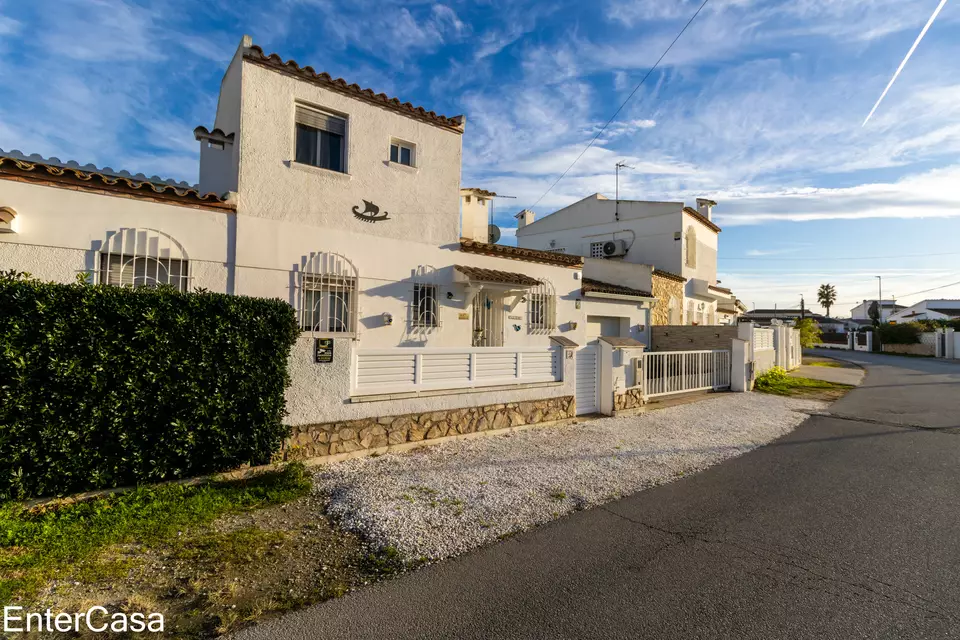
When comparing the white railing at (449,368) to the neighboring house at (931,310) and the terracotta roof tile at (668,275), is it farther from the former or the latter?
the neighboring house at (931,310)

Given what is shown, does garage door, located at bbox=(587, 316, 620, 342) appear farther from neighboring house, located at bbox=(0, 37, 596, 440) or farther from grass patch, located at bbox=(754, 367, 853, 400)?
grass patch, located at bbox=(754, 367, 853, 400)

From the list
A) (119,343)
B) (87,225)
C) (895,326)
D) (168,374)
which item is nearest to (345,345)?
(168,374)

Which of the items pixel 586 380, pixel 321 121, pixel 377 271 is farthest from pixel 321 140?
pixel 586 380

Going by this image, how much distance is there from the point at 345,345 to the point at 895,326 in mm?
48410

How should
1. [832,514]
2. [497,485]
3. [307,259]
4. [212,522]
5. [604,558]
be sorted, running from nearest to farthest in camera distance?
[604,558]
[212,522]
[832,514]
[497,485]
[307,259]

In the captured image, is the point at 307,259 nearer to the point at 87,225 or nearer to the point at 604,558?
the point at 87,225

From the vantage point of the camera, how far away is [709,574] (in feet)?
11.5

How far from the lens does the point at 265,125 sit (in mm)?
7699

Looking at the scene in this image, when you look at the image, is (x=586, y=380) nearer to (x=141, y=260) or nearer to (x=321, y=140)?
(x=321, y=140)

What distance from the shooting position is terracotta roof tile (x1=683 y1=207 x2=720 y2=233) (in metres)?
20.0

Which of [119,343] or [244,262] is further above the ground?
[244,262]

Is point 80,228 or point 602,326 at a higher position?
point 80,228

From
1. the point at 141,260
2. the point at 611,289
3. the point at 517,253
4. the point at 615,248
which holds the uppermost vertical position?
the point at 615,248

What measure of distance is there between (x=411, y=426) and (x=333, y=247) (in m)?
3.53
